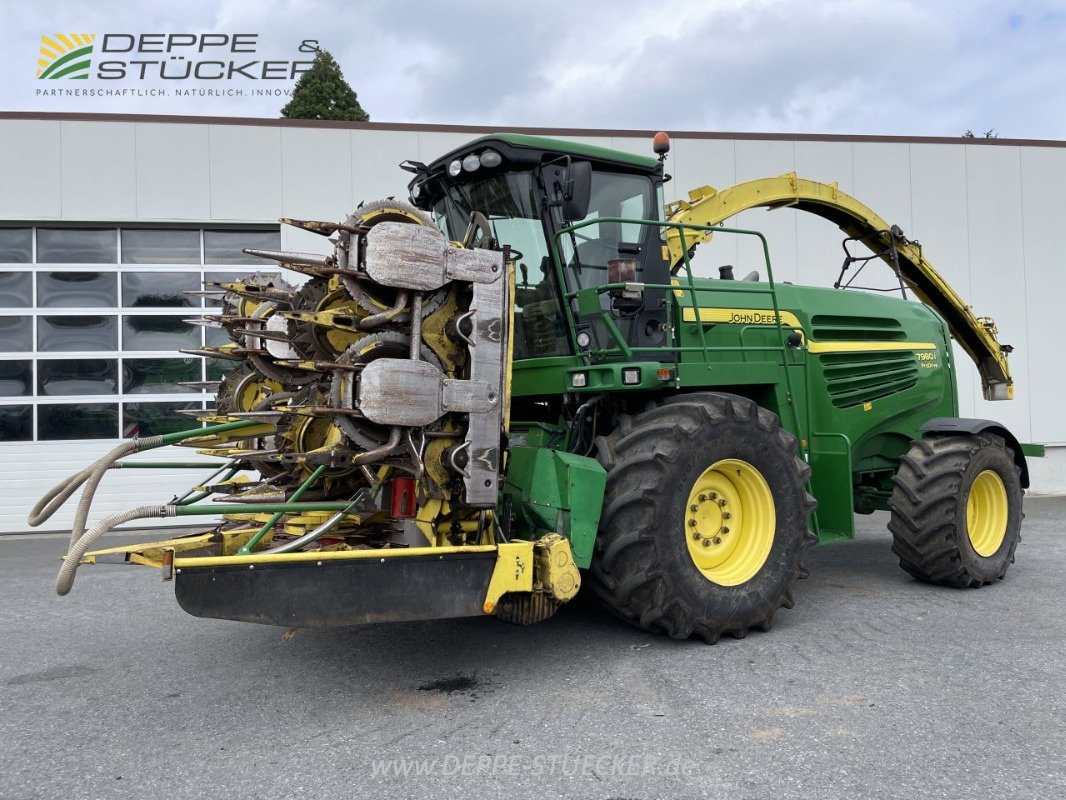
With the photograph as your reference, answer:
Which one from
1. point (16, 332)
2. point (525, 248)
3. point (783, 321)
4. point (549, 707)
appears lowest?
point (549, 707)

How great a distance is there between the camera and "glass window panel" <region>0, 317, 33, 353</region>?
10.7 m

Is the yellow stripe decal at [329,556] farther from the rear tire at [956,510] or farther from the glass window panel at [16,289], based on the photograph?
the glass window panel at [16,289]

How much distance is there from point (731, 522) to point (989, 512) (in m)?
2.80

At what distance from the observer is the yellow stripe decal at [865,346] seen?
6152mm

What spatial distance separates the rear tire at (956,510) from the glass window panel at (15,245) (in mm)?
10430

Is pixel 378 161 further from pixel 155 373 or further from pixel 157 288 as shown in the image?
pixel 155 373

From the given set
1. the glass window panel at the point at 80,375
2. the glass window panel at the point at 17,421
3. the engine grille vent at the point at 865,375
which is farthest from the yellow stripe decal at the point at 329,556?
the glass window panel at the point at 17,421

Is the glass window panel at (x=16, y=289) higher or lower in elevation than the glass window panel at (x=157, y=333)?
higher

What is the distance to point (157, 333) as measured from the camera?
10.9 metres

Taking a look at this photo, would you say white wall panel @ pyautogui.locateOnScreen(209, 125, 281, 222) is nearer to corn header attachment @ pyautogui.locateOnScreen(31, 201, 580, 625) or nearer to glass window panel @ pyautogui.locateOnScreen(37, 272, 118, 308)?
glass window panel @ pyautogui.locateOnScreen(37, 272, 118, 308)

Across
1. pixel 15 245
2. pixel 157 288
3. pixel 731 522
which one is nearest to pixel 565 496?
pixel 731 522

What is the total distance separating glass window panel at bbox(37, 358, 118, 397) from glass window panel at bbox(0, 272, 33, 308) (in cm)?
80

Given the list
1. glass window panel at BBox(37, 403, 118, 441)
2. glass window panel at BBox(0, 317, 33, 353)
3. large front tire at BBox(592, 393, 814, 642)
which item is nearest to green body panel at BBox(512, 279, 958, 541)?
large front tire at BBox(592, 393, 814, 642)

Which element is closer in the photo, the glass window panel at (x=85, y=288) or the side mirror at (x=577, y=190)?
the side mirror at (x=577, y=190)
